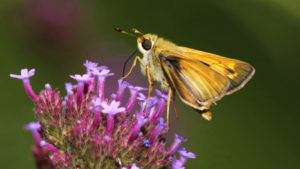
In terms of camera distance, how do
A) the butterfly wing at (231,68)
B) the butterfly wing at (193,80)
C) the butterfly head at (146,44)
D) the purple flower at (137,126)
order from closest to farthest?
the purple flower at (137,126) < the butterfly wing at (193,80) < the butterfly wing at (231,68) < the butterfly head at (146,44)

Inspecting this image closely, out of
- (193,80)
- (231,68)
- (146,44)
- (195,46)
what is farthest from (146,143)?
(195,46)

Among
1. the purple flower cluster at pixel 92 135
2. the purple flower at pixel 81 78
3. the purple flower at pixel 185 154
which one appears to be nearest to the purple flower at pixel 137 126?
the purple flower cluster at pixel 92 135

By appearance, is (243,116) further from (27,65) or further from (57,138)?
(57,138)

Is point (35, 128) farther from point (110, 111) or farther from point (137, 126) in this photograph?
point (137, 126)

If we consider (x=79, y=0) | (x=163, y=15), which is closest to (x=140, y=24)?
(x=163, y=15)

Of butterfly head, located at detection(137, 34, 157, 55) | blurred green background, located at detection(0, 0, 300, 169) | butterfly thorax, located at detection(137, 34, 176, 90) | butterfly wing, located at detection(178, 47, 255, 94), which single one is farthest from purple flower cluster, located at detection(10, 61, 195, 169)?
blurred green background, located at detection(0, 0, 300, 169)

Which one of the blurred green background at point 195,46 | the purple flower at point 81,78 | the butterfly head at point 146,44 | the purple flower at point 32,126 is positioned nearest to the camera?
the purple flower at point 32,126

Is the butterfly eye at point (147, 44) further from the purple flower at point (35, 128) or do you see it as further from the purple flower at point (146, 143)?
the purple flower at point (35, 128)

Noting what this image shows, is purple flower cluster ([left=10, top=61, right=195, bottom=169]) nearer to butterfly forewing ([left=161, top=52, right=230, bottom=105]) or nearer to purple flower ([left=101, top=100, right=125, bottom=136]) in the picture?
purple flower ([left=101, top=100, right=125, bottom=136])

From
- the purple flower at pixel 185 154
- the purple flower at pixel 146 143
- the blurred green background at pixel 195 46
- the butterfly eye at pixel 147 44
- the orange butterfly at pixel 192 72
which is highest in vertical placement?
the blurred green background at pixel 195 46
